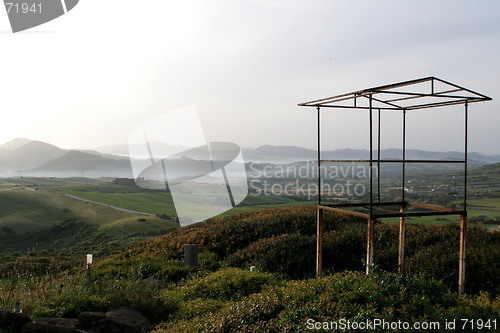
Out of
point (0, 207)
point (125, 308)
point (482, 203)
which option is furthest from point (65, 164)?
point (125, 308)

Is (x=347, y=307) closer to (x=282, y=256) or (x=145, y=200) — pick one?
(x=282, y=256)

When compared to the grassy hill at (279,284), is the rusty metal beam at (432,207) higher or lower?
higher

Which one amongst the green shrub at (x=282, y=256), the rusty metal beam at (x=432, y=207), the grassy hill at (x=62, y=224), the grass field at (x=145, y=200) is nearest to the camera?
the rusty metal beam at (x=432, y=207)

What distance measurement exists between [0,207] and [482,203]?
49.9 metres

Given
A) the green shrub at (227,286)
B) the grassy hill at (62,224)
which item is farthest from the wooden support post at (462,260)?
the grassy hill at (62,224)

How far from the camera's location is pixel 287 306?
236 inches

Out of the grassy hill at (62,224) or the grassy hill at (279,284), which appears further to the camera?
the grassy hill at (62,224)

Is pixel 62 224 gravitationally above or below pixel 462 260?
below

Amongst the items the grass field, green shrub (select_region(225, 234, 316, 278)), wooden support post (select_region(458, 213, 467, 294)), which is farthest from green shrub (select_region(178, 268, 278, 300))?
the grass field

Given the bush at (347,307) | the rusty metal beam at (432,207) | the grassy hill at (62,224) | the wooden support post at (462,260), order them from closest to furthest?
the bush at (347,307) → the wooden support post at (462,260) → the rusty metal beam at (432,207) → the grassy hill at (62,224)

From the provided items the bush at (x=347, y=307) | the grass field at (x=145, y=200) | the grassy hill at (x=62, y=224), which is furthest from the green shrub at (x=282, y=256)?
the grass field at (x=145, y=200)

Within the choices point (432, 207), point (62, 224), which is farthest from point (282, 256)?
point (62, 224)

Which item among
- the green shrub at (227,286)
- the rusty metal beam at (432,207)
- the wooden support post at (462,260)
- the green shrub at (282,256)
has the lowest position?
the green shrub at (282,256)

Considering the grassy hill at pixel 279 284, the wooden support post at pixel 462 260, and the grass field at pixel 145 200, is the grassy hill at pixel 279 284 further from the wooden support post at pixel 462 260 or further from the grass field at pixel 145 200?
the grass field at pixel 145 200
